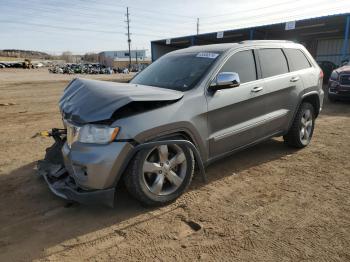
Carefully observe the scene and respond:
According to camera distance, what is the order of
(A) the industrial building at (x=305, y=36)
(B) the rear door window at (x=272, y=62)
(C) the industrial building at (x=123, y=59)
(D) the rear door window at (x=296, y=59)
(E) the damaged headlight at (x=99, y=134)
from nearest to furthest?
(E) the damaged headlight at (x=99, y=134) → (B) the rear door window at (x=272, y=62) → (D) the rear door window at (x=296, y=59) → (A) the industrial building at (x=305, y=36) → (C) the industrial building at (x=123, y=59)

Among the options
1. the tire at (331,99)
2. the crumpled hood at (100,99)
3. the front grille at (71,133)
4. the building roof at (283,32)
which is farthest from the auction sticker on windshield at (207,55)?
the building roof at (283,32)

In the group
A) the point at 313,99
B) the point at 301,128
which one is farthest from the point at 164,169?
the point at 313,99

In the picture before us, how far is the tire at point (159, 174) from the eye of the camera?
318cm

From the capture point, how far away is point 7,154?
212 inches

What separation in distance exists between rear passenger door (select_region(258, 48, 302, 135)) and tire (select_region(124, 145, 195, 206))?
167cm

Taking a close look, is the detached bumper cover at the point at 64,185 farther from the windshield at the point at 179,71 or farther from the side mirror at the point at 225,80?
the side mirror at the point at 225,80

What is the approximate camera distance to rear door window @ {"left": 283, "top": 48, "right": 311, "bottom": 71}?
5133 mm

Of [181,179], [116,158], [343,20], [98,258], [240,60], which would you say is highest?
[343,20]

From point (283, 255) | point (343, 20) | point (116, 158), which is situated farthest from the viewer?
point (343, 20)

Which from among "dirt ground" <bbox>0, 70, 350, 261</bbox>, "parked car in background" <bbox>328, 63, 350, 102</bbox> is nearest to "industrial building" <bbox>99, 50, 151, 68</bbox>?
"parked car in background" <bbox>328, 63, 350, 102</bbox>

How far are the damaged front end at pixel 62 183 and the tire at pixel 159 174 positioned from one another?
28 centimetres

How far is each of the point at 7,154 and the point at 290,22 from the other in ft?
76.5

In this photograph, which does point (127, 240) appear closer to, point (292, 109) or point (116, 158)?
point (116, 158)

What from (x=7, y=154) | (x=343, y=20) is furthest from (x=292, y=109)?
(x=343, y=20)
